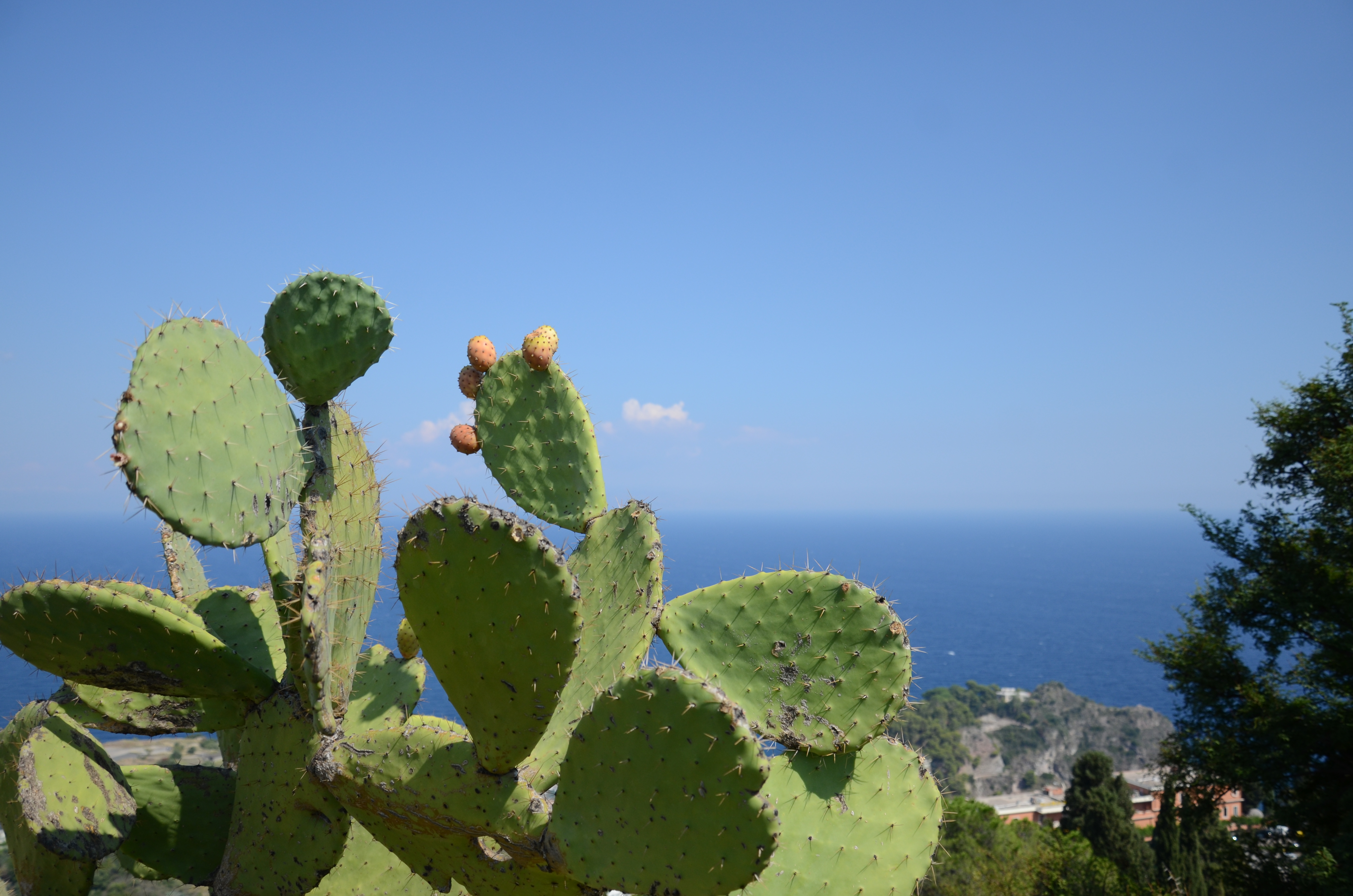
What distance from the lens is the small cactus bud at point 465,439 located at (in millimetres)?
2645

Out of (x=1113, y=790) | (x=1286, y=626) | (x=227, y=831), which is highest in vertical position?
(x=227, y=831)

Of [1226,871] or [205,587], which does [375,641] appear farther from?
[1226,871]

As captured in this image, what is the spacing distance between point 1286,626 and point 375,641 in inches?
410

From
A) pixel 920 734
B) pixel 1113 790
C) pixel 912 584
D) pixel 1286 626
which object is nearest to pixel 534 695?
pixel 1286 626

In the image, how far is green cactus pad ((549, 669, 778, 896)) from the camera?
1.21 metres

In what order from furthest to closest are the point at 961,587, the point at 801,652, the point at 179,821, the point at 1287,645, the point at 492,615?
1. the point at 961,587
2. the point at 1287,645
3. the point at 179,821
4. the point at 801,652
5. the point at 492,615

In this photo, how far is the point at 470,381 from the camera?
2.68 metres

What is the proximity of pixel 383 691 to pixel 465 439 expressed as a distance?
2.85ft

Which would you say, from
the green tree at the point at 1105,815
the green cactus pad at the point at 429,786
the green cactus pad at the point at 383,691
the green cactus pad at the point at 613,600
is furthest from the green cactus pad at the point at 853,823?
the green tree at the point at 1105,815

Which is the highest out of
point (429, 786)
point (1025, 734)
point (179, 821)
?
point (429, 786)

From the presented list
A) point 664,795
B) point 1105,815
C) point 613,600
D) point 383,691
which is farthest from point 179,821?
point 1105,815

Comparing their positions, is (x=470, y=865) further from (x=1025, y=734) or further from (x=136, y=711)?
(x=1025, y=734)

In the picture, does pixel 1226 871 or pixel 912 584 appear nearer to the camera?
pixel 1226 871

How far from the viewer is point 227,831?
84.4 inches
